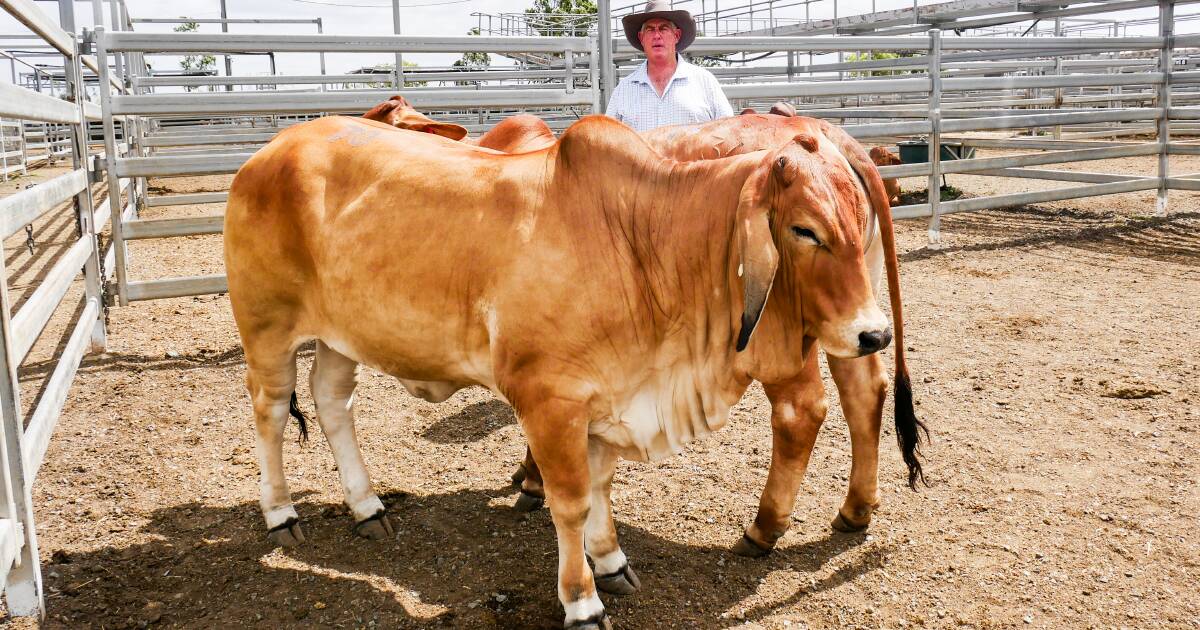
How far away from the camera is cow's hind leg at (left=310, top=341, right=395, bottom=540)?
390cm

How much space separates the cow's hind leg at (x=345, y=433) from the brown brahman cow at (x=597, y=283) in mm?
537

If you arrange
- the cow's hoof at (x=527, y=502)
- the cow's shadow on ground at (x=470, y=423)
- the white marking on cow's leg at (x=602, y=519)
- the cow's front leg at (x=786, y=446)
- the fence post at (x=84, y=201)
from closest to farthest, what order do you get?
1. the white marking on cow's leg at (x=602, y=519)
2. the cow's front leg at (x=786, y=446)
3. the cow's hoof at (x=527, y=502)
4. the cow's shadow on ground at (x=470, y=423)
5. the fence post at (x=84, y=201)

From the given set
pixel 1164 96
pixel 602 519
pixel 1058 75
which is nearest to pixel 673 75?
pixel 602 519

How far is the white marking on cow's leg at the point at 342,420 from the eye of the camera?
3.92 metres

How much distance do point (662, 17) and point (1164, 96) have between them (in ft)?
28.8

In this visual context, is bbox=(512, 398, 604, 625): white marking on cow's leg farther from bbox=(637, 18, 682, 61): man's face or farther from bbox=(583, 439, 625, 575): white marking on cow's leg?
bbox=(637, 18, 682, 61): man's face

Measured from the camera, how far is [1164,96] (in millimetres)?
11062

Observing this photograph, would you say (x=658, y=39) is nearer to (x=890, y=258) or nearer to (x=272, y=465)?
(x=890, y=258)

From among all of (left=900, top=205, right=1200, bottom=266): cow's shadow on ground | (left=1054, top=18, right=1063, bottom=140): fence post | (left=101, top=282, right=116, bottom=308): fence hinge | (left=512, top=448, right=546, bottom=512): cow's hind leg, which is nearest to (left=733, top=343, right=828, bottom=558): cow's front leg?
(left=512, top=448, right=546, bottom=512): cow's hind leg

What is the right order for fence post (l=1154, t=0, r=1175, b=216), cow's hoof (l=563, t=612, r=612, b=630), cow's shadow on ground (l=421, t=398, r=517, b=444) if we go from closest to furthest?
1. cow's hoof (l=563, t=612, r=612, b=630)
2. cow's shadow on ground (l=421, t=398, r=517, b=444)
3. fence post (l=1154, t=0, r=1175, b=216)

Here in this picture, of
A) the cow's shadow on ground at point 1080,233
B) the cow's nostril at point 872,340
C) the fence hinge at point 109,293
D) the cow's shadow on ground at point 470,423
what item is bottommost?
the cow's shadow on ground at point 470,423

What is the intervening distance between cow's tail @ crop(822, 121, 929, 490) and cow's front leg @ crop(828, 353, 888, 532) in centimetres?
9

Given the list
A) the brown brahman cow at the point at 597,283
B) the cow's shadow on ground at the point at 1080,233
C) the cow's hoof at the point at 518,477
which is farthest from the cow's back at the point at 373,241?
the cow's shadow on ground at the point at 1080,233

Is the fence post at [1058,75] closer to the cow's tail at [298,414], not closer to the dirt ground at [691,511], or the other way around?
the dirt ground at [691,511]
